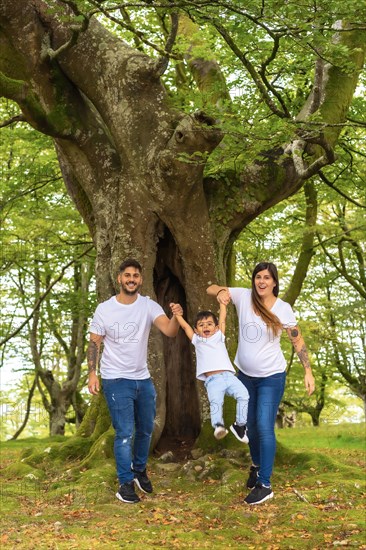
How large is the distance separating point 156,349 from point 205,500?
7.82ft

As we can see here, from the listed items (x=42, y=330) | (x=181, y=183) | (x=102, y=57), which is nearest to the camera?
(x=181, y=183)

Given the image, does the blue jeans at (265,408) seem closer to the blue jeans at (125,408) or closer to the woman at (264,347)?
the woman at (264,347)

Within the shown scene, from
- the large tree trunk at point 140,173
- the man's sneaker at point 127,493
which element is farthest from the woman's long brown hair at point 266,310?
the large tree trunk at point 140,173

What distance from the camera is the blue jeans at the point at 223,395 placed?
229 inches

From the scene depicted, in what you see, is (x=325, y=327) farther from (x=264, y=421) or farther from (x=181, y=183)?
(x=264, y=421)

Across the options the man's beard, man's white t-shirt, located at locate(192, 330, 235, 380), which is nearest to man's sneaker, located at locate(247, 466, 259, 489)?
man's white t-shirt, located at locate(192, 330, 235, 380)

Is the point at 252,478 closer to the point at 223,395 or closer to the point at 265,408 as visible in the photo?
the point at 265,408

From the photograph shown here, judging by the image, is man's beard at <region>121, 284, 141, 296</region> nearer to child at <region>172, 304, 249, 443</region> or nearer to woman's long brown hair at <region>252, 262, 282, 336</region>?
child at <region>172, 304, 249, 443</region>

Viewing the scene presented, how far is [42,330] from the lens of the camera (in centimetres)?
2283

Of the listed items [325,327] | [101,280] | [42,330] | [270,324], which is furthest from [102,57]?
[325,327]

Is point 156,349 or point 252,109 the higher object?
point 252,109

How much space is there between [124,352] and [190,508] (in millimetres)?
1722

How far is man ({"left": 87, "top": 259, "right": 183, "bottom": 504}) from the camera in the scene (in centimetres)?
618

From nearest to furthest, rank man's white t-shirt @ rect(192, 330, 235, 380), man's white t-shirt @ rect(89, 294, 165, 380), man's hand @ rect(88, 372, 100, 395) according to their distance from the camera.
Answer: man's white t-shirt @ rect(192, 330, 235, 380) < man's hand @ rect(88, 372, 100, 395) < man's white t-shirt @ rect(89, 294, 165, 380)
